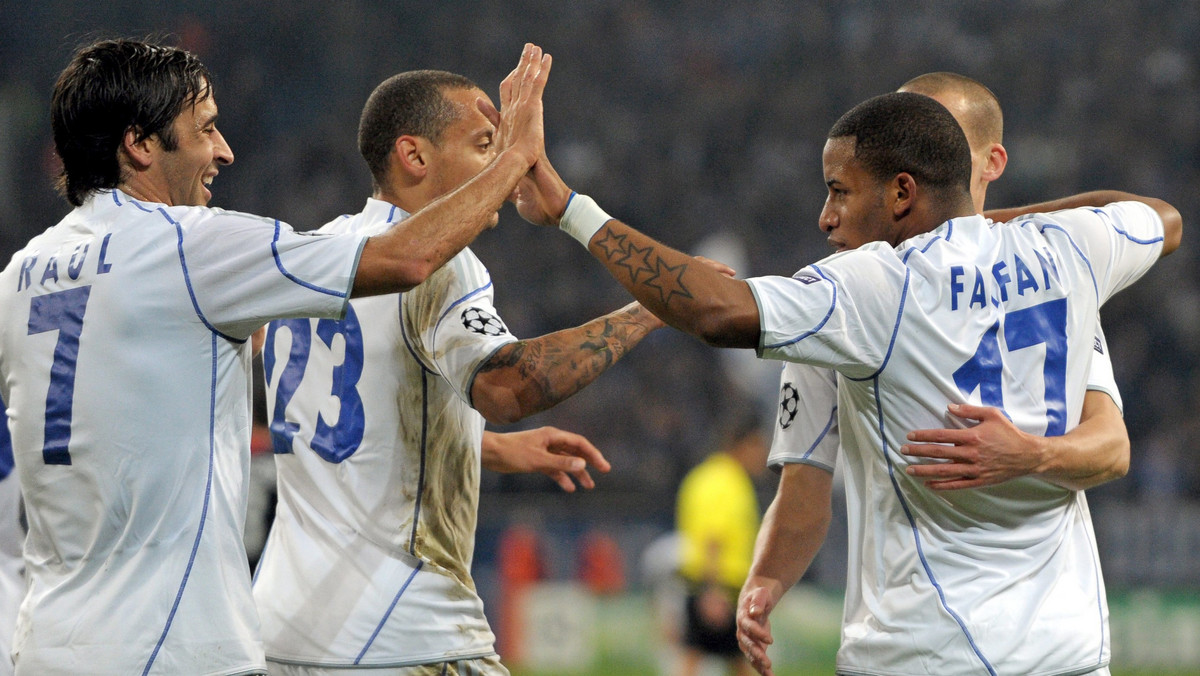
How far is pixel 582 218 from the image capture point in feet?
10.6

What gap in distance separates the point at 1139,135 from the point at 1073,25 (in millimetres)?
2414

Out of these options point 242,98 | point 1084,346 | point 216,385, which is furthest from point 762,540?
point 242,98

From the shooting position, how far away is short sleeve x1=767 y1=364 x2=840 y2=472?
359 centimetres

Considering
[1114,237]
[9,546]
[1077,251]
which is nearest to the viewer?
[1077,251]

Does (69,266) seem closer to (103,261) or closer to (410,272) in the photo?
Result: (103,261)

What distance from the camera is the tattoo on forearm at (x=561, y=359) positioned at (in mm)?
3166

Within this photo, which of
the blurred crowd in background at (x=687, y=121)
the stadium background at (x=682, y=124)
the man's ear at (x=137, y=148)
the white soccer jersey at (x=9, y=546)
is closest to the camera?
the man's ear at (x=137, y=148)

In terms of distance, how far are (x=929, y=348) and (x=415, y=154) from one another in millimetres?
1586

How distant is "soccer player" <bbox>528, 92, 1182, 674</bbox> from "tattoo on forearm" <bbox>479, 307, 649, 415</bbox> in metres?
0.28

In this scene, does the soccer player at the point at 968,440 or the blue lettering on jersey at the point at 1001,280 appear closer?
the soccer player at the point at 968,440

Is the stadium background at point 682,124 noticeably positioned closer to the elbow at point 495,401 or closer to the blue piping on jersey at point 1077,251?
the blue piping on jersey at point 1077,251

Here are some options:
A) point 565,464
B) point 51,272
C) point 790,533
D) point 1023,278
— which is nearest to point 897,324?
point 1023,278

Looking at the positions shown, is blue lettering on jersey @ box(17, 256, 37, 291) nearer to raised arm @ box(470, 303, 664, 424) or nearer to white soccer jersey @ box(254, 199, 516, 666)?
white soccer jersey @ box(254, 199, 516, 666)

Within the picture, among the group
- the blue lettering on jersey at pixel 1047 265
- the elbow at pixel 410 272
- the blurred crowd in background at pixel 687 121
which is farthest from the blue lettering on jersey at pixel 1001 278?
the blurred crowd in background at pixel 687 121
